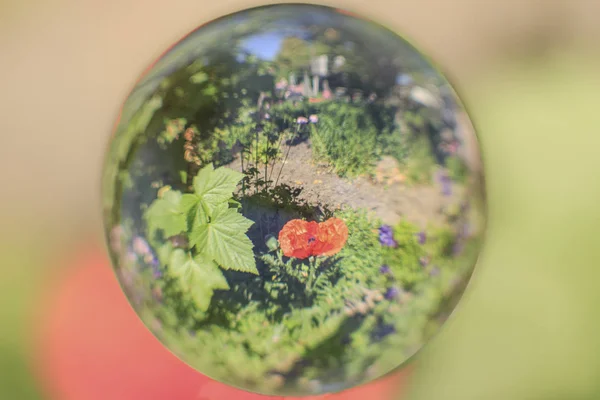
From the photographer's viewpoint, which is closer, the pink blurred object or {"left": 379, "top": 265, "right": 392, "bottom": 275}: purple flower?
{"left": 379, "top": 265, "right": 392, "bottom": 275}: purple flower

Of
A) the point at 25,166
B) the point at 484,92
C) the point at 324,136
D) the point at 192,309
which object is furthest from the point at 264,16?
the point at 25,166

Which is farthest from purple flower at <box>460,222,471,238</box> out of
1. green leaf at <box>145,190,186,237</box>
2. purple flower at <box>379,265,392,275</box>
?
green leaf at <box>145,190,186,237</box>

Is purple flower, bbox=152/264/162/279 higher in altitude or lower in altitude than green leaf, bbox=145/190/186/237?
lower

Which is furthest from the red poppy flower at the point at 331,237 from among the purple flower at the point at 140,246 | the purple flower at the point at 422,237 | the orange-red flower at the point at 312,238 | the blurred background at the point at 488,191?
the blurred background at the point at 488,191

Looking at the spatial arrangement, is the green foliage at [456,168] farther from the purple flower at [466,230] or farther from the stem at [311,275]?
Answer: the stem at [311,275]

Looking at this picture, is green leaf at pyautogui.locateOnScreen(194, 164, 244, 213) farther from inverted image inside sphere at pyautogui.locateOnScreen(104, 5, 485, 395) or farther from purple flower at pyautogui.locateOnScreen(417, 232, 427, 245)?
purple flower at pyautogui.locateOnScreen(417, 232, 427, 245)

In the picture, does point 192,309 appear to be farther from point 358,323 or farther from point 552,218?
→ point 552,218

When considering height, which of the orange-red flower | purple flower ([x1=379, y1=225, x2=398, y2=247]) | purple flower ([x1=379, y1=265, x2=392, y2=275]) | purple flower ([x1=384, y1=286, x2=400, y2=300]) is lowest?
purple flower ([x1=384, y1=286, x2=400, y2=300])
